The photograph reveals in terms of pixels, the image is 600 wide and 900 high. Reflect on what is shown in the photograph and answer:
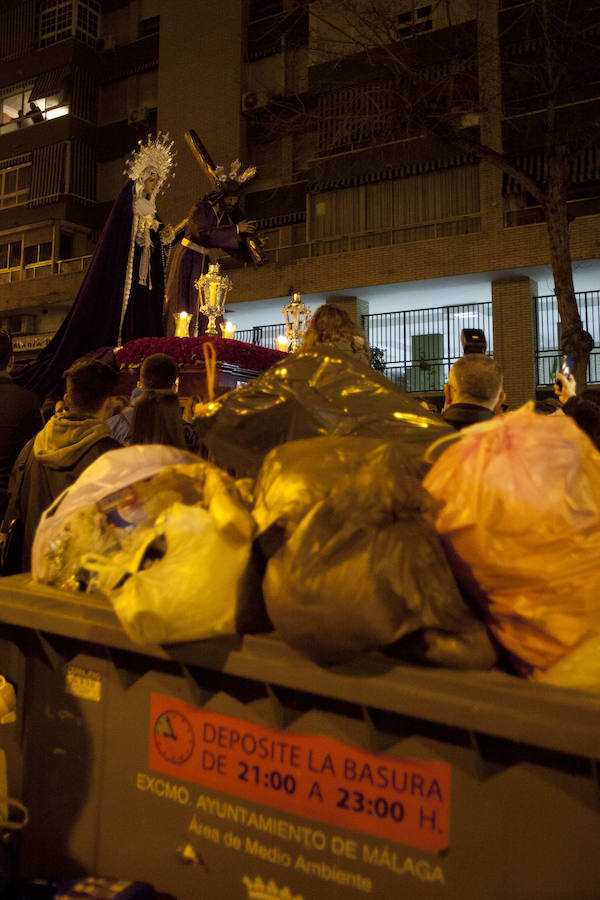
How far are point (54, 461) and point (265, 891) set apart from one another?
2.26 metres

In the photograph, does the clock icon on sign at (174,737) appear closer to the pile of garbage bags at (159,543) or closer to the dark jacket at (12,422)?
the pile of garbage bags at (159,543)

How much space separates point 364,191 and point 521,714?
2084 cm

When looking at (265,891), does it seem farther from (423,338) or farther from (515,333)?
(423,338)

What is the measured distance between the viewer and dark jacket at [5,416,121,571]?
3330mm

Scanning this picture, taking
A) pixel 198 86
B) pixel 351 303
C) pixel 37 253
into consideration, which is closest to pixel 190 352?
pixel 351 303

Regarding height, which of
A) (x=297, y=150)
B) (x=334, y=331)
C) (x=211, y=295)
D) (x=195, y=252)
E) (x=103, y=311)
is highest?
(x=297, y=150)

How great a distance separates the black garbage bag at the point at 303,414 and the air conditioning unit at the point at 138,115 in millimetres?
26536

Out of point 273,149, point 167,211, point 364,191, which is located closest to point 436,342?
point 364,191

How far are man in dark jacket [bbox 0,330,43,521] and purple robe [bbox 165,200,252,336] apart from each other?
18.4 feet

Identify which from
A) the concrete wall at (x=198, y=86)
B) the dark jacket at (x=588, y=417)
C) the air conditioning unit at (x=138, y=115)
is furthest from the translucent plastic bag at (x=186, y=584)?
the air conditioning unit at (x=138, y=115)

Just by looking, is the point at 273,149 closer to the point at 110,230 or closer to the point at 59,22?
the point at 59,22

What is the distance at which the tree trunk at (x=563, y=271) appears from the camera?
9.33 metres

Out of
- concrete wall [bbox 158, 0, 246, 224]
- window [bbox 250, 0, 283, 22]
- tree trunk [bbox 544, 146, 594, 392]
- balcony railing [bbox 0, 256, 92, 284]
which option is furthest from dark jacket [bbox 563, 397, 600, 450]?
window [bbox 250, 0, 283, 22]

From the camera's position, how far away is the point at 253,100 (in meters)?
22.4
